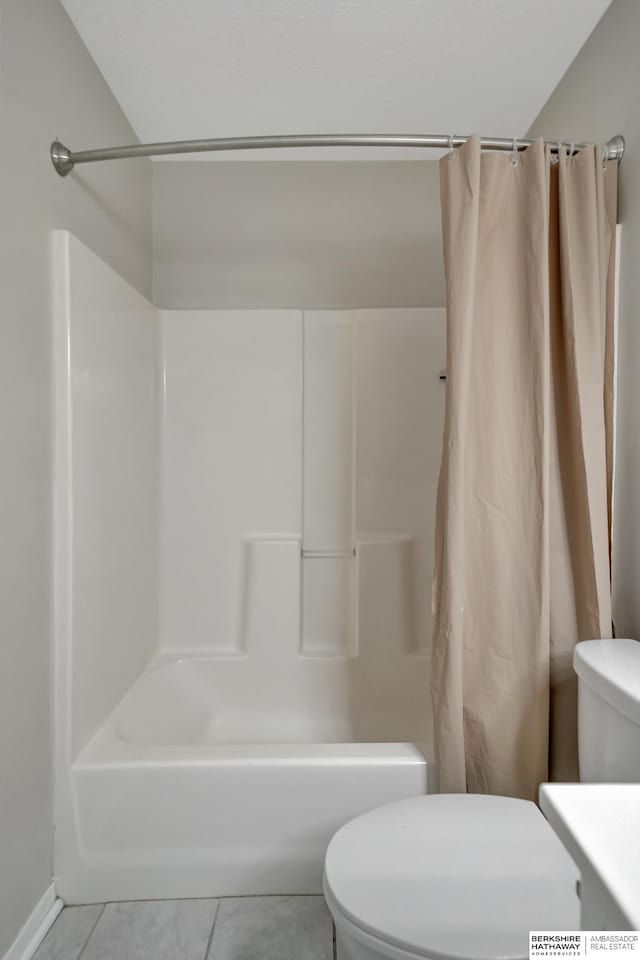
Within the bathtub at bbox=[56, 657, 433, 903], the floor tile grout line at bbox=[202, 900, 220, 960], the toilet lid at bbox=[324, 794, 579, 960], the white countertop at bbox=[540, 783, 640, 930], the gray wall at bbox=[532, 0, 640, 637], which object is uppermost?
the gray wall at bbox=[532, 0, 640, 637]

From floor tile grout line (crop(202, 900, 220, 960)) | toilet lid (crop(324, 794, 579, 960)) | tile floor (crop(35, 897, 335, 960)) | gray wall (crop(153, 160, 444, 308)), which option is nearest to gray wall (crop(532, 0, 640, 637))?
toilet lid (crop(324, 794, 579, 960))

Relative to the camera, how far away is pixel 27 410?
1.43 meters

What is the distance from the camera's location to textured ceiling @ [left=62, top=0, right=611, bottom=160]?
1588 mm

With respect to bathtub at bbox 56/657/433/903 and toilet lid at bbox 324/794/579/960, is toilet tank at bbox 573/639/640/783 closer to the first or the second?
toilet lid at bbox 324/794/579/960

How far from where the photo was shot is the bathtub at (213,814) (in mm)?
1582

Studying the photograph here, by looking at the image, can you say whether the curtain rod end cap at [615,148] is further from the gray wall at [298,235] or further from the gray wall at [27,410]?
the gray wall at [27,410]

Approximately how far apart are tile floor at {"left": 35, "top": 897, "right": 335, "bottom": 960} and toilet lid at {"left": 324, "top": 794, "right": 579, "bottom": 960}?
1.81ft

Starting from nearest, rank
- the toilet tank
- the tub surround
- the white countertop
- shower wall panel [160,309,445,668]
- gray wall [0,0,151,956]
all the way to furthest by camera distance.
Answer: the white countertop
the toilet tank
gray wall [0,0,151,956]
the tub surround
shower wall panel [160,309,445,668]

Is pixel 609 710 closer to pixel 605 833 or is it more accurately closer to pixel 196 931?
pixel 605 833

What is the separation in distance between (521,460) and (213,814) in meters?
1.23

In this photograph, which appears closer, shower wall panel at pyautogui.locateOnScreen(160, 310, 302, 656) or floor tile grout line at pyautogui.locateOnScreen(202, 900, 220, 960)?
floor tile grout line at pyautogui.locateOnScreen(202, 900, 220, 960)

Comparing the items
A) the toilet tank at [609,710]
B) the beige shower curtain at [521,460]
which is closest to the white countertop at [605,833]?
the toilet tank at [609,710]

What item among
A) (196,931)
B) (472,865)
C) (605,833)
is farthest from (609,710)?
(196,931)

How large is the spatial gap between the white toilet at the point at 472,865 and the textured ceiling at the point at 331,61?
5.44 feet
